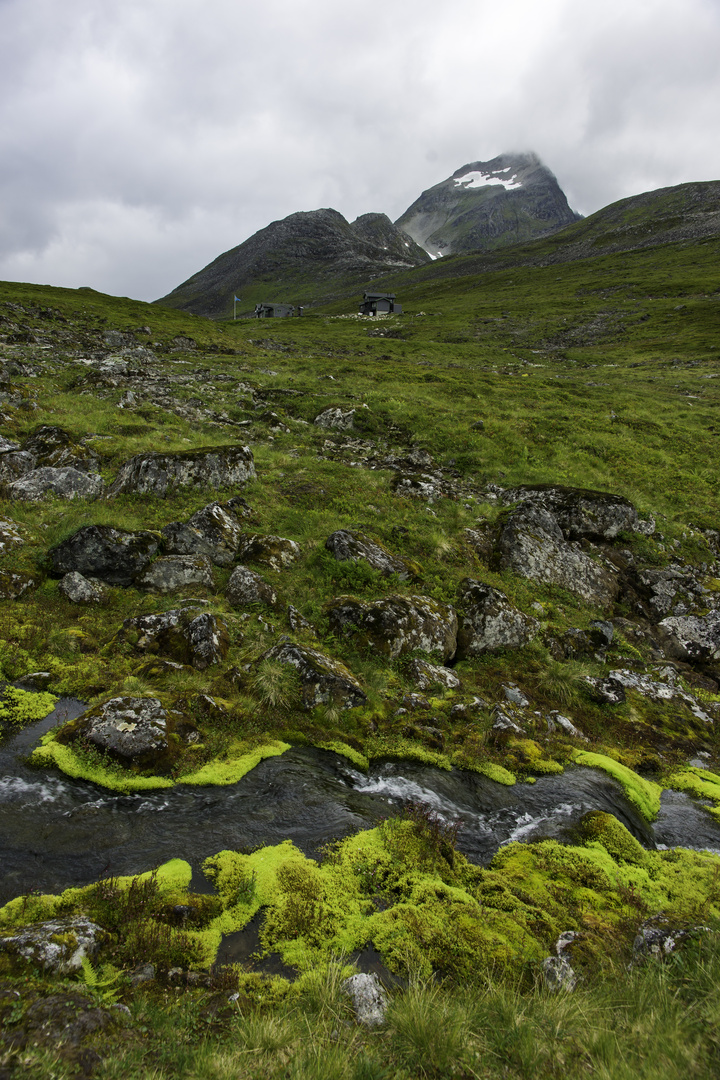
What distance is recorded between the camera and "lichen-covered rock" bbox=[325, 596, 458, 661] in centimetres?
1266

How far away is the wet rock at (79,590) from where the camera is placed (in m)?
12.2

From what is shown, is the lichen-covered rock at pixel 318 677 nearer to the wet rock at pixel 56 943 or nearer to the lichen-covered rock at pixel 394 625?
the lichen-covered rock at pixel 394 625

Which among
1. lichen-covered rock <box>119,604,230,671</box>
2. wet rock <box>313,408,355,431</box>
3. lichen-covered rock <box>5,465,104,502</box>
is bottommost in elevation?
lichen-covered rock <box>119,604,230,671</box>

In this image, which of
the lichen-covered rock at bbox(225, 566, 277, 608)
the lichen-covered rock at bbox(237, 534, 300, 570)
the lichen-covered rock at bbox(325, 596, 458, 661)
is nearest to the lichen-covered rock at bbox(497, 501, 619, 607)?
the lichen-covered rock at bbox(325, 596, 458, 661)

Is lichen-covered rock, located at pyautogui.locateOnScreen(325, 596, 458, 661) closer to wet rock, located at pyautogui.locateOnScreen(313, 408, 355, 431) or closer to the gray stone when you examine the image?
the gray stone

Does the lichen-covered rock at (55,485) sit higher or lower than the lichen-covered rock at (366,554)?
higher

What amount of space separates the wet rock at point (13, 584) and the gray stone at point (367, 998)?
440 inches

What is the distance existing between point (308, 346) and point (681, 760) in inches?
2690

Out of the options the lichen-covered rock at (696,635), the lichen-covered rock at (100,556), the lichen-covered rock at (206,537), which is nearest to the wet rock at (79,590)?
the lichen-covered rock at (100,556)

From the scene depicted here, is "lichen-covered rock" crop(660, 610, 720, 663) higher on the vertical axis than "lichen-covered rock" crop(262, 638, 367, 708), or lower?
lower

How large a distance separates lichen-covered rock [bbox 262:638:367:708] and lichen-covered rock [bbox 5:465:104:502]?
10.4m

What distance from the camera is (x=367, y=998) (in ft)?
16.9

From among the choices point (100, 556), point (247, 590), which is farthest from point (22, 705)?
point (247, 590)

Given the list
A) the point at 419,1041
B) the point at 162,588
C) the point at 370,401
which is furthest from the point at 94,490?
the point at 370,401
